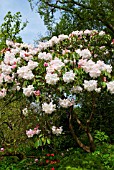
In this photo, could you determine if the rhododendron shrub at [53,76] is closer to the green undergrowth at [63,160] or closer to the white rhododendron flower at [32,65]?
the white rhododendron flower at [32,65]

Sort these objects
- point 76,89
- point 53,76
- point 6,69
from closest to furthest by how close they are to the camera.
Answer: point 53,76 < point 76,89 < point 6,69

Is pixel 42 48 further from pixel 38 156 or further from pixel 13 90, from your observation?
pixel 38 156

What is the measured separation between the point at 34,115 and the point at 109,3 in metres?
7.88

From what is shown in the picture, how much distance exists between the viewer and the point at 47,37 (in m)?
17.9

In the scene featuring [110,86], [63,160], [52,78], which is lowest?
[63,160]

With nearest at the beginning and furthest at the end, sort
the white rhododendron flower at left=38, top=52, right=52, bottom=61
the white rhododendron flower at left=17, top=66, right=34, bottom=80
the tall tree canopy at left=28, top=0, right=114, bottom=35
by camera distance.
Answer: the white rhododendron flower at left=17, top=66, right=34, bottom=80
the white rhododendron flower at left=38, top=52, right=52, bottom=61
the tall tree canopy at left=28, top=0, right=114, bottom=35

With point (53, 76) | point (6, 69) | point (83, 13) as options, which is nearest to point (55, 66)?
point (53, 76)

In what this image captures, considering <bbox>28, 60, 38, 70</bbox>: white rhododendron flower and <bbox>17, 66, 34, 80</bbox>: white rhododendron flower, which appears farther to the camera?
<bbox>28, 60, 38, 70</bbox>: white rhododendron flower

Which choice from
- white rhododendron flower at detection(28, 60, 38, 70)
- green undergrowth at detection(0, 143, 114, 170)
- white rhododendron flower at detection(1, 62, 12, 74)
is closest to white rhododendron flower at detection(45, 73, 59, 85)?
white rhododendron flower at detection(28, 60, 38, 70)

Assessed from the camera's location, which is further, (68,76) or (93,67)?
(93,67)

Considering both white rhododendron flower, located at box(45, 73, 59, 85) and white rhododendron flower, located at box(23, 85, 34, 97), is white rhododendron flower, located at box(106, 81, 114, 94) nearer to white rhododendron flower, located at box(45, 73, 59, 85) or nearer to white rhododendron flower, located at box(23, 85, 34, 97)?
white rhododendron flower, located at box(45, 73, 59, 85)

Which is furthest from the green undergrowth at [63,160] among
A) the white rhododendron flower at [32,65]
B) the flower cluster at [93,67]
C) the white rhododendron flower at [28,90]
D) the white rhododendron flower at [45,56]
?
the white rhododendron flower at [45,56]

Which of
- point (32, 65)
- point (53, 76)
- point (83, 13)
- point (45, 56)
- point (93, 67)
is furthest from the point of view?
point (83, 13)

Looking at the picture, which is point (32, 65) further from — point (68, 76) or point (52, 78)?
point (68, 76)
